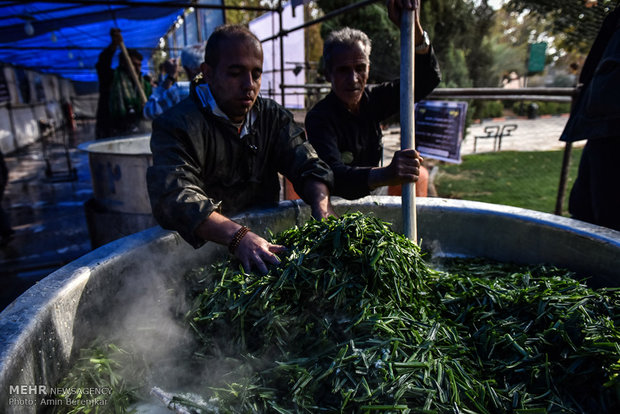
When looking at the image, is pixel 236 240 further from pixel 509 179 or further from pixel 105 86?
pixel 509 179

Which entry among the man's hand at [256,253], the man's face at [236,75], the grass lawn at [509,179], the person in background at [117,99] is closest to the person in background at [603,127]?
the man's face at [236,75]

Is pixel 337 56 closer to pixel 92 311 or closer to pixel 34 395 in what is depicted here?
pixel 92 311

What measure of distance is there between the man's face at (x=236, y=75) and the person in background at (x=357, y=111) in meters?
0.81

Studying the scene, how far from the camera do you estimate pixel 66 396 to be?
1505mm

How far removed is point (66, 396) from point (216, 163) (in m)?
1.38

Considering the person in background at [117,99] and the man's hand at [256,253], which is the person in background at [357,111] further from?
the person in background at [117,99]

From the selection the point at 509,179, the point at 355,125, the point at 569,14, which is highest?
the point at 569,14

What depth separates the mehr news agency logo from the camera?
137cm

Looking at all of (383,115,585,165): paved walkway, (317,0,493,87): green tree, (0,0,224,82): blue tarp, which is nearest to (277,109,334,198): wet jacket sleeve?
(0,0,224,82): blue tarp

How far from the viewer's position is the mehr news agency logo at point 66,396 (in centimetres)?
137

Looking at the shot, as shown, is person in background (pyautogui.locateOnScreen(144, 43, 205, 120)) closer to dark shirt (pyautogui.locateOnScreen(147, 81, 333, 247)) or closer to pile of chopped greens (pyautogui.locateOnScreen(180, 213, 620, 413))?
dark shirt (pyautogui.locateOnScreen(147, 81, 333, 247))

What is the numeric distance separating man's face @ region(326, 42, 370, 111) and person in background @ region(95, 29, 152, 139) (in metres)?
4.47

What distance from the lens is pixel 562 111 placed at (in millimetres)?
28766

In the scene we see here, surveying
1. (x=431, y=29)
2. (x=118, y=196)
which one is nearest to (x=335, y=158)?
(x=118, y=196)
